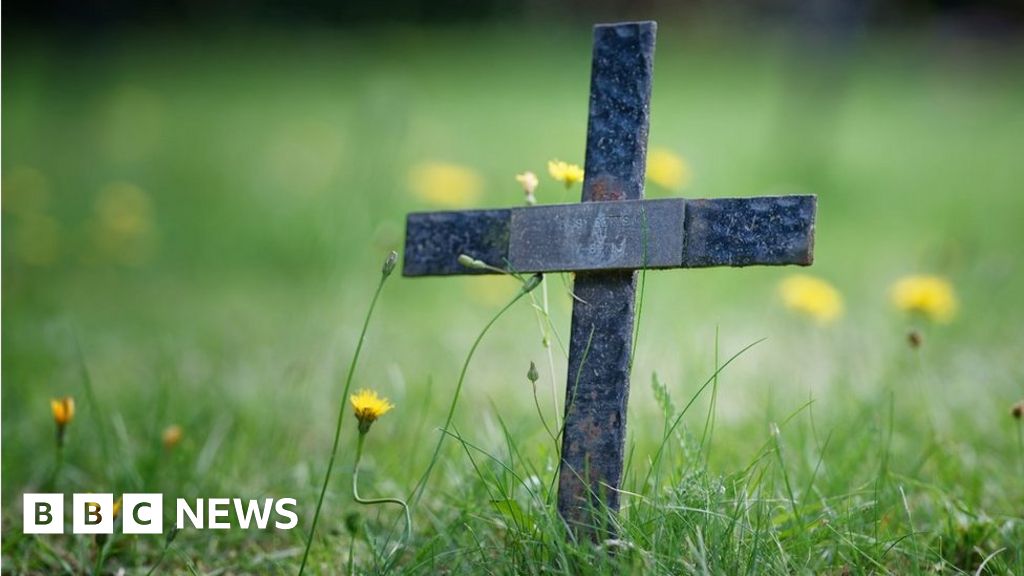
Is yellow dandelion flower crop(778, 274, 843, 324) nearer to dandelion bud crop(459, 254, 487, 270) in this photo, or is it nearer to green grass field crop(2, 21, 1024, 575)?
green grass field crop(2, 21, 1024, 575)

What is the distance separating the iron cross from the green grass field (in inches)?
3.7

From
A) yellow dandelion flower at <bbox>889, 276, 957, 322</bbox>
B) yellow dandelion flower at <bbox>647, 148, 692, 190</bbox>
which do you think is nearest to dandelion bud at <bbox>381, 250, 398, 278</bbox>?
yellow dandelion flower at <bbox>647, 148, 692, 190</bbox>

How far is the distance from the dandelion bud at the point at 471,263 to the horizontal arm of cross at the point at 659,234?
0.02 metres

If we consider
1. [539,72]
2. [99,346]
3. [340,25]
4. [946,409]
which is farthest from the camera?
[340,25]

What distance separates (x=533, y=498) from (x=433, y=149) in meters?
5.77

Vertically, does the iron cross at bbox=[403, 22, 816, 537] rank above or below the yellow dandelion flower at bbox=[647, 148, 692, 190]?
below

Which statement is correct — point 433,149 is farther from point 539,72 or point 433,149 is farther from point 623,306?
point 623,306

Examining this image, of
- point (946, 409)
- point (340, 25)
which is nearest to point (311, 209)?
point (946, 409)

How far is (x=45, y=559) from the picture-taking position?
2.17 meters

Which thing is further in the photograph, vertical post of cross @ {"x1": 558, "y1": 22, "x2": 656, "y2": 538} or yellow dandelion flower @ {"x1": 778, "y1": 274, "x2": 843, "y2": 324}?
yellow dandelion flower @ {"x1": 778, "y1": 274, "x2": 843, "y2": 324}

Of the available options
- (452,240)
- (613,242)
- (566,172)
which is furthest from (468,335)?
(613,242)

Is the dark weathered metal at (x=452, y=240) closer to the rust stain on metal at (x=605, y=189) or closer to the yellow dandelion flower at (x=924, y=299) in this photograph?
the rust stain on metal at (x=605, y=189)

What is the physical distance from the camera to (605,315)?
1.84 m

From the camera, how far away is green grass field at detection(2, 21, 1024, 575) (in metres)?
1.94
